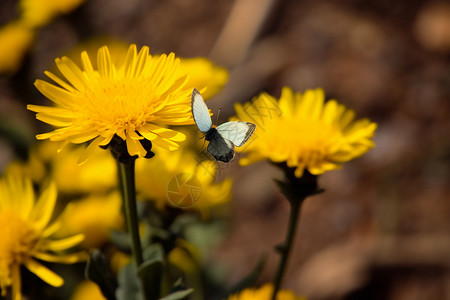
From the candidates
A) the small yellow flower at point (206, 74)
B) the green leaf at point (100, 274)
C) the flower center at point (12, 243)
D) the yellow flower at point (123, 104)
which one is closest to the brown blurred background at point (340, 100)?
the small yellow flower at point (206, 74)

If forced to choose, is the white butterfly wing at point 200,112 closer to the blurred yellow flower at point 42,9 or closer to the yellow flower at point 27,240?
the yellow flower at point 27,240

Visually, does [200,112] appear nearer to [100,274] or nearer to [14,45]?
[100,274]

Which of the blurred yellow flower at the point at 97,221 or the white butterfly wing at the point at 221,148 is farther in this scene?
the blurred yellow flower at the point at 97,221

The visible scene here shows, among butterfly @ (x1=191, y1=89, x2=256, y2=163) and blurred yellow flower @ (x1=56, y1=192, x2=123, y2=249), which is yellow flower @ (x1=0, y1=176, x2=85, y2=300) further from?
butterfly @ (x1=191, y1=89, x2=256, y2=163)

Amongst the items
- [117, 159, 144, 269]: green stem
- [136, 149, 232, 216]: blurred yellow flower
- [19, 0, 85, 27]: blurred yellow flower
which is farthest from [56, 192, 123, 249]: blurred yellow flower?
[19, 0, 85, 27]: blurred yellow flower

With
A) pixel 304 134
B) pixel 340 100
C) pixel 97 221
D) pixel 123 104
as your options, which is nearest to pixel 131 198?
pixel 123 104

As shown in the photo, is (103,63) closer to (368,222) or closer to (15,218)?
(15,218)
